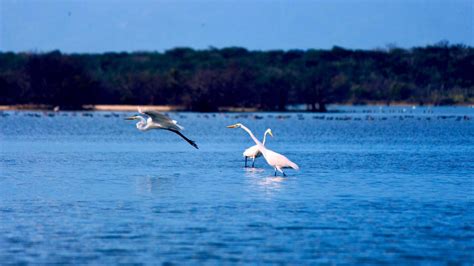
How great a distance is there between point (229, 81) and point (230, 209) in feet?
241

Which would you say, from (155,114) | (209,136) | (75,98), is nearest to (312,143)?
(209,136)

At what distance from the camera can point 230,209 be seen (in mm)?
17000

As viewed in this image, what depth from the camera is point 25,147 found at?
3525cm

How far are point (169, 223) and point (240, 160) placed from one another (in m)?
14.0

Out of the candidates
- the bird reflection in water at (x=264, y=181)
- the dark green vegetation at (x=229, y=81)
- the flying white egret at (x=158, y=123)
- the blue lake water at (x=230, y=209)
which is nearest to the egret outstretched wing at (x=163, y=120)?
the flying white egret at (x=158, y=123)

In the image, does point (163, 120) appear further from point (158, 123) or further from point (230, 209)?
point (230, 209)

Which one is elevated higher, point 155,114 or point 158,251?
point 155,114

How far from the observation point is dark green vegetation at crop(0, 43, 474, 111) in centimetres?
9088

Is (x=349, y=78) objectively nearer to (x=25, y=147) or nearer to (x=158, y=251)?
(x=25, y=147)

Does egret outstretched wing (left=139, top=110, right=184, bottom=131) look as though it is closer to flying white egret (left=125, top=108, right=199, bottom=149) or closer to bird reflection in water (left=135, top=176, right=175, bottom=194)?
flying white egret (left=125, top=108, right=199, bottom=149)

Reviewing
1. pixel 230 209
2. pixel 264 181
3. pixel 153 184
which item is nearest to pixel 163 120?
pixel 153 184

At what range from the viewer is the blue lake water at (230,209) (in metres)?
13.2

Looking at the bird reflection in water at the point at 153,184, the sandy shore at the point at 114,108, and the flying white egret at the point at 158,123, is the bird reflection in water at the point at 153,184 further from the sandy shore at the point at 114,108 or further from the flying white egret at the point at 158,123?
the sandy shore at the point at 114,108

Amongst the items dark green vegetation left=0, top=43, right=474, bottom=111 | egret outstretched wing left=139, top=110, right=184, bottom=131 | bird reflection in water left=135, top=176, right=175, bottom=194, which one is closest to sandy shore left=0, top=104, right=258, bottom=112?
dark green vegetation left=0, top=43, right=474, bottom=111
